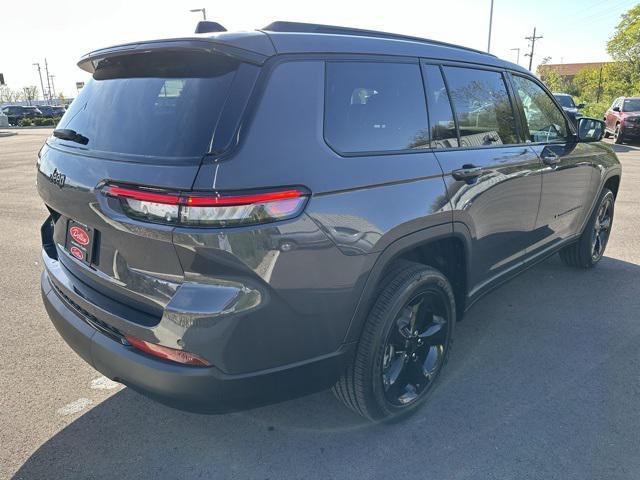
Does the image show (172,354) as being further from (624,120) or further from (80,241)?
(624,120)

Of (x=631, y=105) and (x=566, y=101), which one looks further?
(x=566, y=101)

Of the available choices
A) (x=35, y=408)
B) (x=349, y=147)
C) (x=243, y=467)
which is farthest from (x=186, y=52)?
(x=35, y=408)

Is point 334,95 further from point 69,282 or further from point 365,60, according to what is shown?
point 69,282

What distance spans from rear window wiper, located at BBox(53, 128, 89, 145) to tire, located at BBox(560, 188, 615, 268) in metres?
3.95

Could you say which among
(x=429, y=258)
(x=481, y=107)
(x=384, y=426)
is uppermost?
(x=481, y=107)

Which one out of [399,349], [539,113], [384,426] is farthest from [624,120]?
[384,426]

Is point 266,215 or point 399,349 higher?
point 266,215

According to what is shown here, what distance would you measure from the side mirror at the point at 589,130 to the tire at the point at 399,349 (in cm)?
214

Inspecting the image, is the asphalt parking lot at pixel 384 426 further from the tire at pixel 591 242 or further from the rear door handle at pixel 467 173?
the rear door handle at pixel 467 173

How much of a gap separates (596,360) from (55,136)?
137 inches

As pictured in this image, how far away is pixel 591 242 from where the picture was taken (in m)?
4.64

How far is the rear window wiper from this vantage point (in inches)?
90.9

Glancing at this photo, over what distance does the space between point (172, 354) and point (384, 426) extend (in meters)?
1.26

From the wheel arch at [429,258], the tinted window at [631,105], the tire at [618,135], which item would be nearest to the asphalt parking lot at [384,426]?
the wheel arch at [429,258]
